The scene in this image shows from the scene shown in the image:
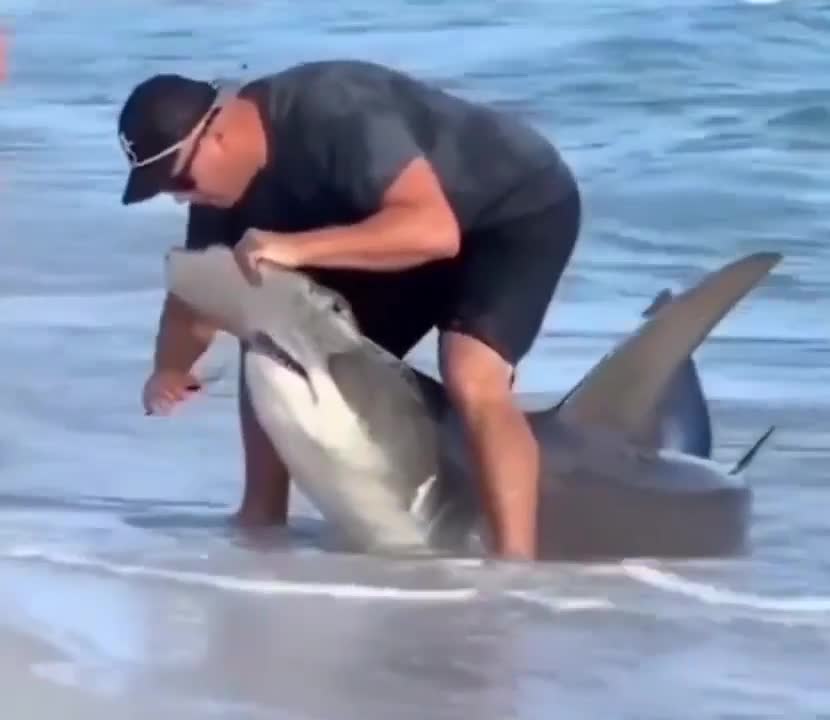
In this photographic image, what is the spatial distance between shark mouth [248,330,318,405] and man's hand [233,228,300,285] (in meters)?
0.21

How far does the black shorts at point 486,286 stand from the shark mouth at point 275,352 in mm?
237

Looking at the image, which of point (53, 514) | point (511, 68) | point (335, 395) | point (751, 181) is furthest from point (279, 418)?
point (511, 68)

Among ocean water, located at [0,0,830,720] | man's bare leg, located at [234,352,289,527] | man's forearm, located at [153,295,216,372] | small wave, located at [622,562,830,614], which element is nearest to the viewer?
ocean water, located at [0,0,830,720]

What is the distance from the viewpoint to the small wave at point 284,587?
4.71 meters

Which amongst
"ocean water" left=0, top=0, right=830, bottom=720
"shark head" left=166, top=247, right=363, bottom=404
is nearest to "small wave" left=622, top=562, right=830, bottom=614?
"ocean water" left=0, top=0, right=830, bottom=720

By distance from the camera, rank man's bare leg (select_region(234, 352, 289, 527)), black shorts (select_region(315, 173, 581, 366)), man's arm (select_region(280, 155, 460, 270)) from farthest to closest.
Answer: man's bare leg (select_region(234, 352, 289, 527)) → black shorts (select_region(315, 173, 581, 366)) → man's arm (select_region(280, 155, 460, 270))

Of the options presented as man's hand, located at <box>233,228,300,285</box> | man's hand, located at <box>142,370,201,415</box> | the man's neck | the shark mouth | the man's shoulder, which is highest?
the man's shoulder

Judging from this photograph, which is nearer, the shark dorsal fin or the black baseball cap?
the black baseball cap

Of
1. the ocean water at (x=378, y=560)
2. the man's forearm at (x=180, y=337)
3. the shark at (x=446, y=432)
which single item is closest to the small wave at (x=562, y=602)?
the ocean water at (x=378, y=560)

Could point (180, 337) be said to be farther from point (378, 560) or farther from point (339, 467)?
point (378, 560)

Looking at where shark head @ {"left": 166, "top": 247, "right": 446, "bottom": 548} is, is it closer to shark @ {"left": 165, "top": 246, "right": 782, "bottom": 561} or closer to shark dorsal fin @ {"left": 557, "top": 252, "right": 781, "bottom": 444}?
shark @ {"left": 165, "top": 246, "right": 782, "bottom": 561}

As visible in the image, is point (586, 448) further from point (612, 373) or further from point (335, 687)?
point (335, 687)

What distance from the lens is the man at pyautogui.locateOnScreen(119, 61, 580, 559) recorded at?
4645mm

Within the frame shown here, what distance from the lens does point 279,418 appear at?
4891 mm
